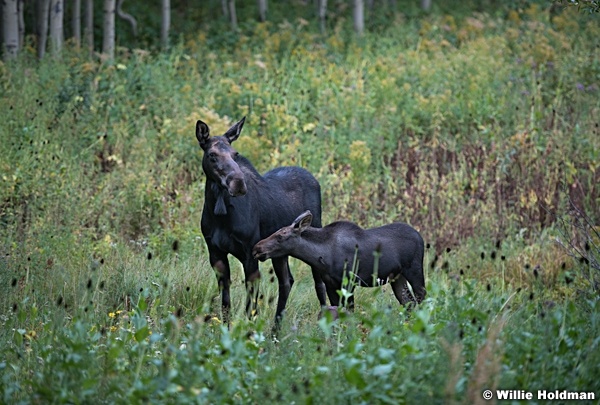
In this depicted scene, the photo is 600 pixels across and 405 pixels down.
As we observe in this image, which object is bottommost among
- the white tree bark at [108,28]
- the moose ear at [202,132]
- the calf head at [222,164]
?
the calf head at [222,164]

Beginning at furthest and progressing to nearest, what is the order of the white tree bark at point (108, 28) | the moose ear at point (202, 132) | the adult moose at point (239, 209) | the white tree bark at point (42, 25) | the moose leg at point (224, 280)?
the white tree bark at point (42, 25)
the white tree bark at point (108, 28)
the moose leg at point (224, 280)
the moose ear at point (202, 132)
the adult moose at point (239, 209)

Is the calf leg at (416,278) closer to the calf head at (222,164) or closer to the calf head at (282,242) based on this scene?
the calf head at (282,242)

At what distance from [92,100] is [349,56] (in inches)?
244

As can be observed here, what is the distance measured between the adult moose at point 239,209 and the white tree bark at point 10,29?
8.39 m

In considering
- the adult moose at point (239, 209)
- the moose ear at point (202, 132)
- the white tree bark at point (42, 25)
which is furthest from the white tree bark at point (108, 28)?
the moose ear at point (202, 132)

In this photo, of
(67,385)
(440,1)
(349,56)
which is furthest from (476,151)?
(440,1)

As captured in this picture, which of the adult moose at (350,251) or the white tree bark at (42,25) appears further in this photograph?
the white tree bark at (42,25)

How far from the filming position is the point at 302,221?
761cm

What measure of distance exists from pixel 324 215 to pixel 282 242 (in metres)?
3.96

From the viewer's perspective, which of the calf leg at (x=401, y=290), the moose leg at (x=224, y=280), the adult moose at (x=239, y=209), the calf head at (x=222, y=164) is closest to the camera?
the calf head at (x=222, y=164)

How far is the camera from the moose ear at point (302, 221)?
298 inches

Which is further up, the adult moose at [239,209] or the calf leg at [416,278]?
the adult moose at [239,209]

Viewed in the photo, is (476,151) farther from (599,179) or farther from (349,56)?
(349,56)

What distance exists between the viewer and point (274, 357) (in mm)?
6613
